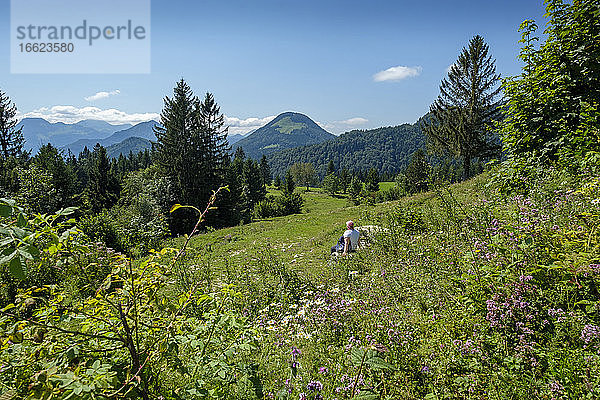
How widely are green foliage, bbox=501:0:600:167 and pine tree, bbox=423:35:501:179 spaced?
75.4ft

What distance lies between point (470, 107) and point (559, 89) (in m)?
24.8

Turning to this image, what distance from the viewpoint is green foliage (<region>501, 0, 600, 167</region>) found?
7301 millimetres

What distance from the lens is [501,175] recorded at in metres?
8.69

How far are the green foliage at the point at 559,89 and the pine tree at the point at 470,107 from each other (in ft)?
75.4

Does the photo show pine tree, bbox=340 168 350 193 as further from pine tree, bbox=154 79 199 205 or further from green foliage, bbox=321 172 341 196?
pine tree, bbox=154 79 199 205

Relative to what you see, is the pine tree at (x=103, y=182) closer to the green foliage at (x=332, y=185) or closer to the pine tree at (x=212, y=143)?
the pine tree at (x=212, y=143)

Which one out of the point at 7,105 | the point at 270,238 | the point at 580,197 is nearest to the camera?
the point at 580,197

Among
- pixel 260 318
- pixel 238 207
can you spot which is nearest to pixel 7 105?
pixel 238 207

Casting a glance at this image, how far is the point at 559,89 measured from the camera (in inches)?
304

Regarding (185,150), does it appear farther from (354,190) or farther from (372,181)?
(372,181)

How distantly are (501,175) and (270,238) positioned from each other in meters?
12.1

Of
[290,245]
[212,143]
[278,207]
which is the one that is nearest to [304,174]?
[278,207]

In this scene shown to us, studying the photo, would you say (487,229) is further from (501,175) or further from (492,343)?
(501,175)

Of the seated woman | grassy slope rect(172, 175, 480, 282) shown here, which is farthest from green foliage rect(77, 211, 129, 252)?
the seated woman
